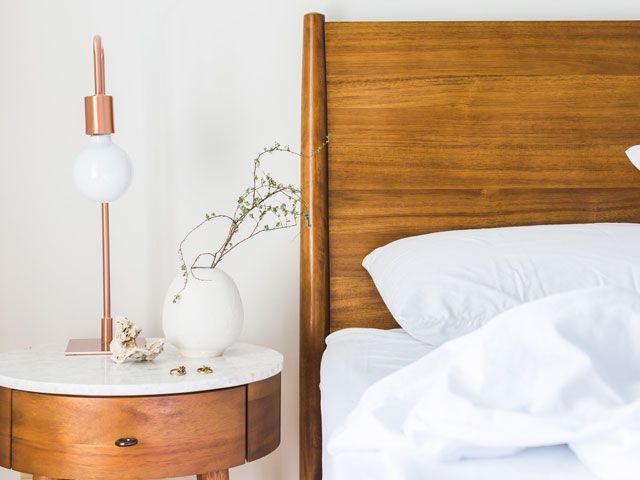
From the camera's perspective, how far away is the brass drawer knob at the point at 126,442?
1.32 meters

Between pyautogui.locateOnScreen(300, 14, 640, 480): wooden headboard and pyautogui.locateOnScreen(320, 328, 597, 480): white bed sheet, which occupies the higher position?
pyautogui.locateOnScreen(300, 14, 640, 480): wooden headboard

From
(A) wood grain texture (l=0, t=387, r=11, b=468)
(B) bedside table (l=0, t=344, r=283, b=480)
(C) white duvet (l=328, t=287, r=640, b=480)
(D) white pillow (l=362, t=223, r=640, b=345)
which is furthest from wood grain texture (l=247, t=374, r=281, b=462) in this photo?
(C) white duvet (l=328, t=287, r=640, b=480)

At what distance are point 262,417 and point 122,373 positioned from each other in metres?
0.23

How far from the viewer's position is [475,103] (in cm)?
180

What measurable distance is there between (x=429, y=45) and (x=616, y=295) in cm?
103

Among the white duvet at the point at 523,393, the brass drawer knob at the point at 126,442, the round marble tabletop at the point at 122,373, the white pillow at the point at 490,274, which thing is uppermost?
the white pillow at the point at 490,274

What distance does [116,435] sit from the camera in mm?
1322

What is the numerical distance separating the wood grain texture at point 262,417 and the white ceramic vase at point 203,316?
0.13m

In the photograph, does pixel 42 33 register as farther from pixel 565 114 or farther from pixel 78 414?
pixel 565 114

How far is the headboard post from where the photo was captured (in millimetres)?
1753

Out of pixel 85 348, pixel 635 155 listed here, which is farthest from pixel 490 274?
pixel 85 348

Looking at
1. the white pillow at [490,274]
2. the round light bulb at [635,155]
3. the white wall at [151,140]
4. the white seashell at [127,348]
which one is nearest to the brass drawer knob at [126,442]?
the white seashell at [127,348]

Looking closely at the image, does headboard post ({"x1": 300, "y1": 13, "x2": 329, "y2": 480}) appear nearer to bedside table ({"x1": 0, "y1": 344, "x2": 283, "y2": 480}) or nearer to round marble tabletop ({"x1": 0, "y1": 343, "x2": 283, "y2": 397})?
round marble tabletop ({"x1": 0, "y1": 343, "x2": 283, "y2": 397})

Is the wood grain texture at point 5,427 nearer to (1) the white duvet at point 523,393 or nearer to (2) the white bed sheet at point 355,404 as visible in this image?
(2) the white bed sheet at point 355,404
